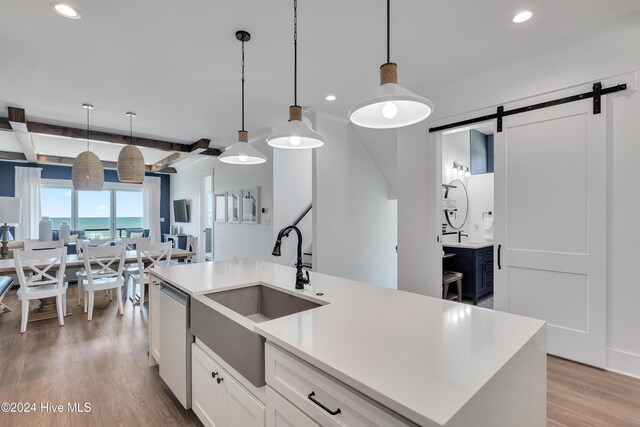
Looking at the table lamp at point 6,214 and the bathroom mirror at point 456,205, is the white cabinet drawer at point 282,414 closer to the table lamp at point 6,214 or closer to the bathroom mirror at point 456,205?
the bathroom mirror at point 456,205

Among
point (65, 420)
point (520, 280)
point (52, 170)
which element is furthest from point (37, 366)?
point (52, 170)

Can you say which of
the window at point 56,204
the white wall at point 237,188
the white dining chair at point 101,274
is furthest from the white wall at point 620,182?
the window at point 56,204

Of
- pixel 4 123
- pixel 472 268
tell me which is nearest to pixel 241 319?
pixel 472 268

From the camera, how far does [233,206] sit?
19.9ft

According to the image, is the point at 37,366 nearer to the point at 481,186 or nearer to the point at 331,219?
the point at 331,219

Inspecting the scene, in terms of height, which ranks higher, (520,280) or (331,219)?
(331,219)

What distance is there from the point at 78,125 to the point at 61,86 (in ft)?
5.73

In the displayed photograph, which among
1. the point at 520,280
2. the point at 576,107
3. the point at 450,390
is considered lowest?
the point at 520,280

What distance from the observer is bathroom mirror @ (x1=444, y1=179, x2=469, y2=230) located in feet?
16.1

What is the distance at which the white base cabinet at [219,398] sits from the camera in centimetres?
130

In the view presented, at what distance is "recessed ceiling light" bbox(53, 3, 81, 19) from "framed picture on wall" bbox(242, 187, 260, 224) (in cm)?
340

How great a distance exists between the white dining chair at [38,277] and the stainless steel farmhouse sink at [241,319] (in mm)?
2916

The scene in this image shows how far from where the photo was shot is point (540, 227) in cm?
276

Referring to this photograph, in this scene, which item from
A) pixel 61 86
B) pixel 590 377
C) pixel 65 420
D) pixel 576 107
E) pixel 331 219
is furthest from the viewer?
pixel 331 219
